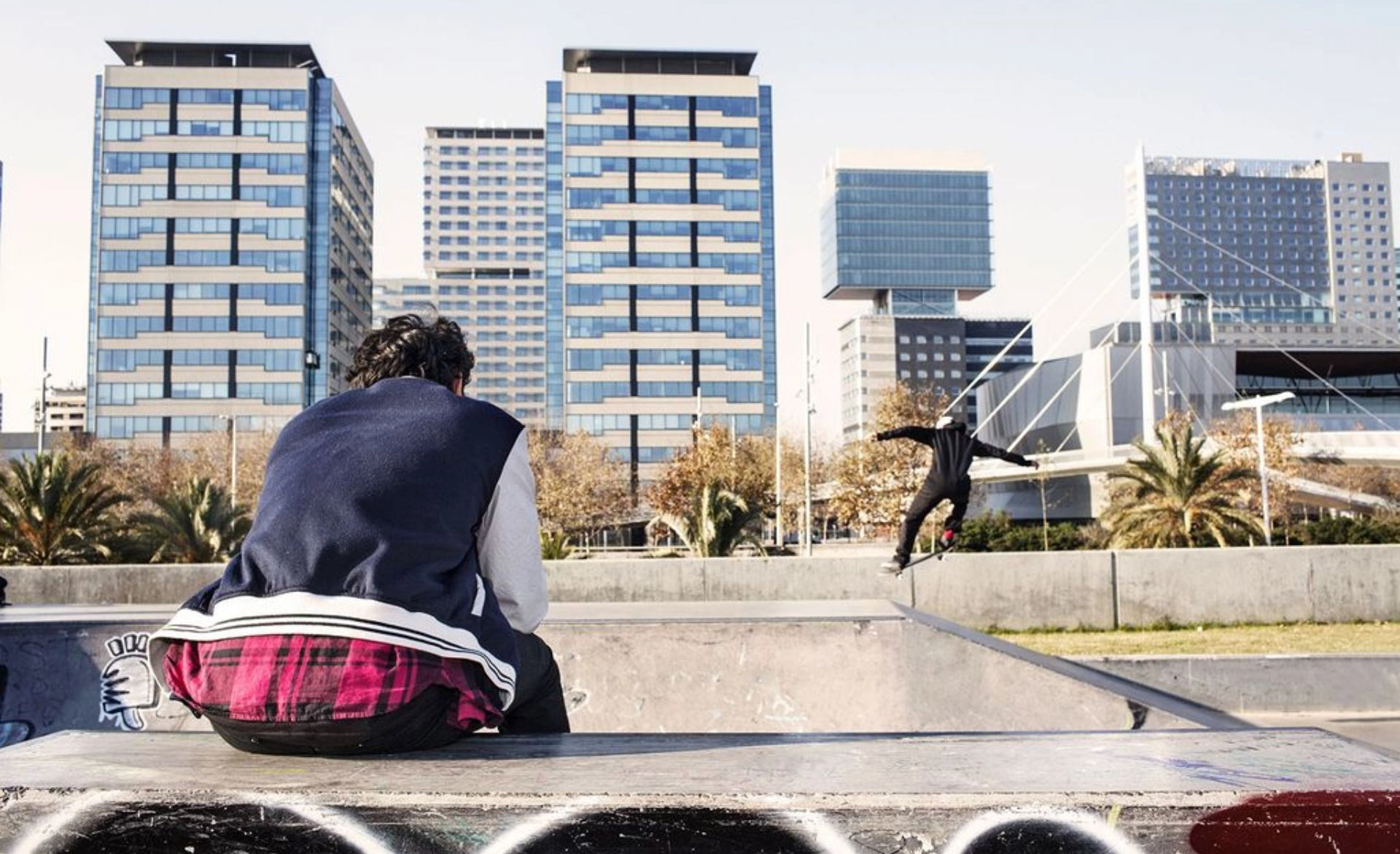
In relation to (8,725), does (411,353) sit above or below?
above

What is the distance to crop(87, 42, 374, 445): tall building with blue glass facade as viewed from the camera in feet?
285

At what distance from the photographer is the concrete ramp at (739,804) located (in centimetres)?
174

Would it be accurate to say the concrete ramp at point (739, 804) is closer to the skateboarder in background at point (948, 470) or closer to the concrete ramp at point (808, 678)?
the concrete ramp at point (808, 678)

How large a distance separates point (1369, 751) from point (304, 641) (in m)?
2.02

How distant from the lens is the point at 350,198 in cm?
10531

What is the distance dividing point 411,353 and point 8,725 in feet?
13.1

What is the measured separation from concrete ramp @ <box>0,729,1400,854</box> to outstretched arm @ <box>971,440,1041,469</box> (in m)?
8.41

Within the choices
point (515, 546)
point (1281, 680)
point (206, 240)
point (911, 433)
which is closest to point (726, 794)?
point (515, 546)

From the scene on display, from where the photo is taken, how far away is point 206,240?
88625mm

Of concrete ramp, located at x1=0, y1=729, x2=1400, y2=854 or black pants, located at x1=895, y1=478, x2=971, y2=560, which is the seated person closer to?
concrete ramp, located at x1=0, y1=729, x2=1400, y2=854

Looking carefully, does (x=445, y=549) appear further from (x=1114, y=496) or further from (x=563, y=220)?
(x=563, y=220)

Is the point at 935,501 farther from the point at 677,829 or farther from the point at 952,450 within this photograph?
the point at 677,829

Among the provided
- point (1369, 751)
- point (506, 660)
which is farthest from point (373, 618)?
point (1369, 751)

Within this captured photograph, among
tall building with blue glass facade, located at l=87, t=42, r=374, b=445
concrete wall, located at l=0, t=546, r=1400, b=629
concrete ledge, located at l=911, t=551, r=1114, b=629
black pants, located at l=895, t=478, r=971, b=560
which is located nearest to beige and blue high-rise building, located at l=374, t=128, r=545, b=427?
tall building with blue glass facade, located at l=87, t=42, r=374, b=445
